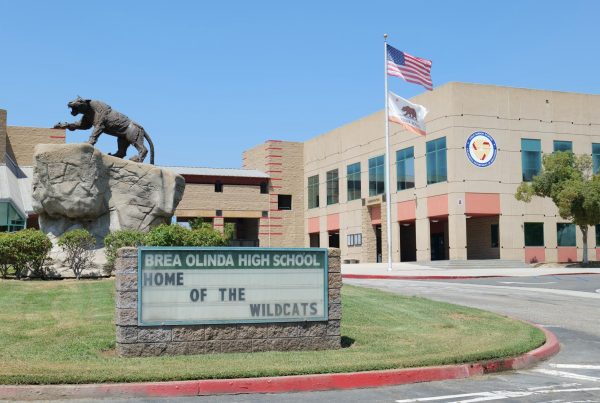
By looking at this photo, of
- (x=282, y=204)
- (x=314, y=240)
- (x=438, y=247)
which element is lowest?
(x=438, y=247)

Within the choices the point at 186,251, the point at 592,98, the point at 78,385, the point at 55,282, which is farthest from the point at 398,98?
the point at 78,385

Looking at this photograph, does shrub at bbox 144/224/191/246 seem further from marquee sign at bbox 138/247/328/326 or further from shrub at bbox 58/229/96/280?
marquee sign at bbox 138/247/328/326

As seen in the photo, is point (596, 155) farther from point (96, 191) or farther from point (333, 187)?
point (96, 191)

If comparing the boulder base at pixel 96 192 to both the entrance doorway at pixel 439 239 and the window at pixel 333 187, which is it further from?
the window at pixel 333 187

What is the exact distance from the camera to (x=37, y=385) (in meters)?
7.57

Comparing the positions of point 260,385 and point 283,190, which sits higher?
point 283,190

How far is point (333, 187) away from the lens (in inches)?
2394

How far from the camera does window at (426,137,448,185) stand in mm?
44719

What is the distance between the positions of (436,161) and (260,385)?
38.8 meters

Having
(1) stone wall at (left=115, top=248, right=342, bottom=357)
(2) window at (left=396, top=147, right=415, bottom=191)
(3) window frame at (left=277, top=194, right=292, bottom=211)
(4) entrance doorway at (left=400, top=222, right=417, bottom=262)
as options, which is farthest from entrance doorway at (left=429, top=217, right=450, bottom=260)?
(1) stone wall at (left=115, top=248, right=342, bottom=357)

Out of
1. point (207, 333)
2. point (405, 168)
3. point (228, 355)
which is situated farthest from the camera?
point (405, 168)

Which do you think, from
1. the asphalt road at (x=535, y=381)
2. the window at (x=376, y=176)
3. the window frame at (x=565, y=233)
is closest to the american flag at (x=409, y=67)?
the window at (x=376, y=176)

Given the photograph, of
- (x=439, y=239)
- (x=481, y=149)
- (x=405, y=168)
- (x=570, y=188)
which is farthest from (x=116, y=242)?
(x=439, y=239)

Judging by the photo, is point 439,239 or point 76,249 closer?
point 76,249
